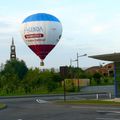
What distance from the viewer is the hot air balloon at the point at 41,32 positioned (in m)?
54.8

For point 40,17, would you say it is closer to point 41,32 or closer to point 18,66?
point 41,32

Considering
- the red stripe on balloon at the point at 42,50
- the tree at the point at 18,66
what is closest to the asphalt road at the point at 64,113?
the red stripe on balloon at the point at 42,50

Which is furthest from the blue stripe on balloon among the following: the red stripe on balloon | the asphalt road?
the asphalt road

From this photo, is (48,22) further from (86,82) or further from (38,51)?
(86,82)

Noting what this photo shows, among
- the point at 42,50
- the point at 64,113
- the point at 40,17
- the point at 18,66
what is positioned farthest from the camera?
the point at 18,66

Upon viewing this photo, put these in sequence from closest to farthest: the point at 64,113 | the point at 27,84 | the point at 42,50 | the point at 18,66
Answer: the point at 64,113
the point at 42,50
the point at 27,84
the point at 18,66

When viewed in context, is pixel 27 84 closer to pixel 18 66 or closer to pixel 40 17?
pixel 40 17

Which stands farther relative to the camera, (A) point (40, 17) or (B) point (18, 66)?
(B) point (18, 66)

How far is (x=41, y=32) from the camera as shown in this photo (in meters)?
55.4

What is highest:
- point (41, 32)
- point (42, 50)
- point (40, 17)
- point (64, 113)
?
point (40, 17)

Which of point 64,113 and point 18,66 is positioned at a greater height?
point 18,66

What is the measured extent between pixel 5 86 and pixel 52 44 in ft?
71.1

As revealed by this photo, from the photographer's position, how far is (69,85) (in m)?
79.6

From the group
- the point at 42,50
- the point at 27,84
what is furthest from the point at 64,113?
the point at 27,84
